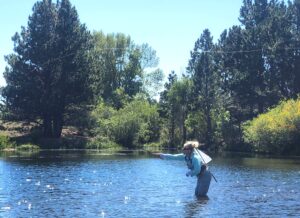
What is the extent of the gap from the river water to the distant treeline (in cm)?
3814

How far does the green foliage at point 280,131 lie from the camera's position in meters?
75.1

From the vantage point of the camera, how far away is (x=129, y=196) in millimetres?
29062

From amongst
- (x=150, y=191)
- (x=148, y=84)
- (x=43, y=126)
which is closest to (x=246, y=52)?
(x=43, y=126)

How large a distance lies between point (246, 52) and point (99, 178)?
2438 inches

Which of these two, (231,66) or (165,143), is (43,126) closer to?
(165,143)

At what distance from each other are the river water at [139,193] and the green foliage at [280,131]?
97.9 ft

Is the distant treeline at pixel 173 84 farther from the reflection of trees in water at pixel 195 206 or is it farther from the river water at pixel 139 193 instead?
the reflection of trees in water at pixel 195 206

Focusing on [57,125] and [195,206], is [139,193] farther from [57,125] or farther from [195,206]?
[57,125]

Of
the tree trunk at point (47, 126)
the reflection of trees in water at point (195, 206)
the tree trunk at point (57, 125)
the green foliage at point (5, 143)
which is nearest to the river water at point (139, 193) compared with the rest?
the reflection of trees in water at point (195, 206)

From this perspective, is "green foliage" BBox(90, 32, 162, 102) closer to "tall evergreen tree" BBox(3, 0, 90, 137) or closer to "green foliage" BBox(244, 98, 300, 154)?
"tall evergreen tree" BBox(3, 0, 90, 137)

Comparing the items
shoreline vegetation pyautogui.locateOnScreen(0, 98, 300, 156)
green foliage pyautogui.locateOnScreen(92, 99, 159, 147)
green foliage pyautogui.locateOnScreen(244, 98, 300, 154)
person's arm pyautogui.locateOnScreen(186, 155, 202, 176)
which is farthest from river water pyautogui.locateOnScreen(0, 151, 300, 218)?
green foliage pyautogui.locateOnScreen(92, 99, 159, 147)

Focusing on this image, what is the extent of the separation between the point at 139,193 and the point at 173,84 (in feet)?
246

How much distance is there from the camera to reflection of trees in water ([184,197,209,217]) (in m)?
23.8

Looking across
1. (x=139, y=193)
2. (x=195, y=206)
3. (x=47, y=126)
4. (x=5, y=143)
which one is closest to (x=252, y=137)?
(x=47, y=126)
